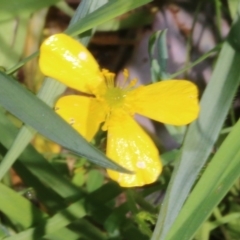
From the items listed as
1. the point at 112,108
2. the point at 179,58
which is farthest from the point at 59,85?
the point at 179,58

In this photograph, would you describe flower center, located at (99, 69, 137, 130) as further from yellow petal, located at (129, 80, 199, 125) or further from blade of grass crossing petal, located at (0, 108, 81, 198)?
blade of grass crossing petal, located at (0, 108, 81, 198)

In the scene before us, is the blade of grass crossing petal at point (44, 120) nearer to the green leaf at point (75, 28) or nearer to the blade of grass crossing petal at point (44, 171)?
the green leaf at point (75, 28)

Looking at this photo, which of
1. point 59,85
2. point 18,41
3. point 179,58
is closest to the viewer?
point 59,85

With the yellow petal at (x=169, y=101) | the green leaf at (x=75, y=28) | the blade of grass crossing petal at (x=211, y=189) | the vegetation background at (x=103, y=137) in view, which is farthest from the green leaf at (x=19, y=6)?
the blade of grass crossing petal at (x=211, y=189)

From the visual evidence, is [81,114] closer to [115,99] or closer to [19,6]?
[115,99]

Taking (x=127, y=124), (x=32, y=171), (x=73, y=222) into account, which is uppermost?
(x=127, y=124)

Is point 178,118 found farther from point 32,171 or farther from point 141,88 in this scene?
point 32,171

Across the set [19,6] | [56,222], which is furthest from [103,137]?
[19,6]
